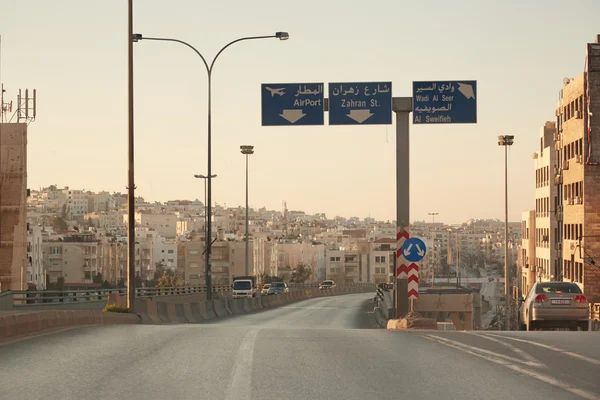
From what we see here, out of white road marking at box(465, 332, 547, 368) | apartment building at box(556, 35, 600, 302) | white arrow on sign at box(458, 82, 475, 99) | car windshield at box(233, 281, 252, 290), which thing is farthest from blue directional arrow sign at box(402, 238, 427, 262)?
car windshield at box(233, 281, 252, 290)

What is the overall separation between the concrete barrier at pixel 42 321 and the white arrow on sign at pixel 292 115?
11.5 m

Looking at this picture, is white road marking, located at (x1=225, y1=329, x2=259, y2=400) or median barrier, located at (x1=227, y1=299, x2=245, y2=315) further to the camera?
median barrier, located at (x1=227, y1=299, x2=245, y2=315)

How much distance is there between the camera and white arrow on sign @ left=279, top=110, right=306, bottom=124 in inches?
1447

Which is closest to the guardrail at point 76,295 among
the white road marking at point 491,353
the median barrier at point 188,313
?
the median barrier at point 188,313

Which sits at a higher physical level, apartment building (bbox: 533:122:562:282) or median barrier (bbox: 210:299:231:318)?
apartment building (bbox: 533:122:562:282)

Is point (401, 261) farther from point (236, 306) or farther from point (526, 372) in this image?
point (236, 306)

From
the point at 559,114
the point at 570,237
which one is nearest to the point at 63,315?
the point at 570,237

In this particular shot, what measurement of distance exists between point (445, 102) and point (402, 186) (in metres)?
4.89

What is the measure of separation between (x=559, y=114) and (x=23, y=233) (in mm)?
48852

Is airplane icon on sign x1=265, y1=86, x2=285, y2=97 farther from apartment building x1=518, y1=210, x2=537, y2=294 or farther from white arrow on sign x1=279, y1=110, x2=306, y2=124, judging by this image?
apartment building x1=518, y1=210, x2=537, y2=294

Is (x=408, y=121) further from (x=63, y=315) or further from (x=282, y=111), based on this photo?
(x=63, y=315)

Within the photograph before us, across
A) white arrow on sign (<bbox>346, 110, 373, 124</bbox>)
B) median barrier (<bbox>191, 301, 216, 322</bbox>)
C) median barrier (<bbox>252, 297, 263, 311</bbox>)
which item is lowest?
median barrier (<bbox>252, 297, 263, 311</bbox>)

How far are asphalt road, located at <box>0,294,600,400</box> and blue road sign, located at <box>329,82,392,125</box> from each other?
1764 centimetres

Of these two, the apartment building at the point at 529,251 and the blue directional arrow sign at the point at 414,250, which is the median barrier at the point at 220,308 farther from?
the apartment building at the point at 529,251
